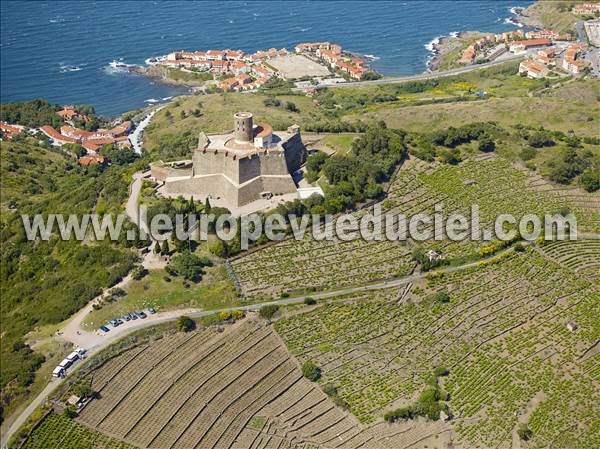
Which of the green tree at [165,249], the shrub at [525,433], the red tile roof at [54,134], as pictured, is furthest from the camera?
the red tile roof at [54,134]

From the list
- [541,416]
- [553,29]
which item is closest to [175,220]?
[541,416]

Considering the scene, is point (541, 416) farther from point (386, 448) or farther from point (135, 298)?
point (135, 298)

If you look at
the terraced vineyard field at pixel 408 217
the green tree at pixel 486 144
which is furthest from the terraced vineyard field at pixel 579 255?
the green tree at pixel 486 144

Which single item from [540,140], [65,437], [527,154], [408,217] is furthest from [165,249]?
[540,140]

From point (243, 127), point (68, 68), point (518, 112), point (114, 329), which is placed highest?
point (243, 127)

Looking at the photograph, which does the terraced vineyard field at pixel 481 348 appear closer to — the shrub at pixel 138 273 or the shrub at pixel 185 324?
the shrub at pixel 185 324

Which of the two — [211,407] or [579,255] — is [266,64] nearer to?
[579,255]

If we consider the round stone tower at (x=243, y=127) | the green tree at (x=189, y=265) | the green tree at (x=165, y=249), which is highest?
the round stone tower at (x=243, y=127)
